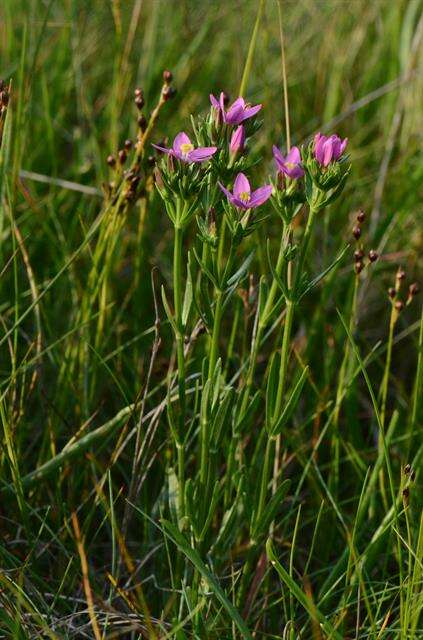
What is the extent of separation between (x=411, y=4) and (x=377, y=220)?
1.01m

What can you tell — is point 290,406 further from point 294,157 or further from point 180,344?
point 294,157

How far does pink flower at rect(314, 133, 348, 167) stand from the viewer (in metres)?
1.21

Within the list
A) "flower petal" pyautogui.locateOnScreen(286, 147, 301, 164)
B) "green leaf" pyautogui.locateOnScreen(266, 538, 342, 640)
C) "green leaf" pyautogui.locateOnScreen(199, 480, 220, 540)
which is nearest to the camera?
"green leaf" pyautogui.locateOnScreen(266, 538, 342, 640)

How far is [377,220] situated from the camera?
7.67 ft

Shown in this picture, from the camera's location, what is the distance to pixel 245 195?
1.21 meters

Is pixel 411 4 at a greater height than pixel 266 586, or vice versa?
pixel 411 4

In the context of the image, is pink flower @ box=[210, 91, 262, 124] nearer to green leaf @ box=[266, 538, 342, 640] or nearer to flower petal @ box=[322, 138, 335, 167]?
flower petal @ box=[322, 138, 335, 167]

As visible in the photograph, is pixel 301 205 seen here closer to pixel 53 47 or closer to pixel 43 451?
pixel 43 451

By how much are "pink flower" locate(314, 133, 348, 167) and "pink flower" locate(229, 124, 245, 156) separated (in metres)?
0.10

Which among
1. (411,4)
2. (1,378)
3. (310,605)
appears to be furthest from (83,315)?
(411,4)

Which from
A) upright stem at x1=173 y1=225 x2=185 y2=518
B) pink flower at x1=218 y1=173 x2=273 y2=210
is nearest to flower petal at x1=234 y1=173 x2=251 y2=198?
pink flower at x1=218 y1=173 x2=273 y2=210

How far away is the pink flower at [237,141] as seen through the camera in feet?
3.98

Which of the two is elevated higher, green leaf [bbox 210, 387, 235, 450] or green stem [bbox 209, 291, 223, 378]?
green stem [bbox 209, 291, 223, 378]

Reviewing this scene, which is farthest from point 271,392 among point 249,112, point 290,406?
point 249,112
